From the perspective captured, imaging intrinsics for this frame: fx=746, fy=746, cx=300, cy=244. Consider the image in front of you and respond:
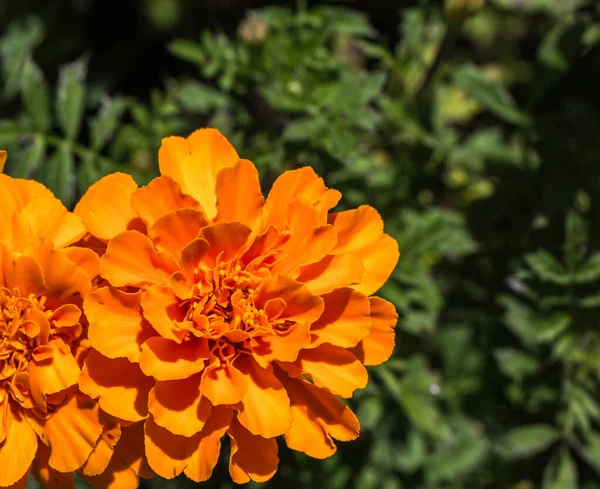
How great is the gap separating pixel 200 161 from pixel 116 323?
1.20 ft

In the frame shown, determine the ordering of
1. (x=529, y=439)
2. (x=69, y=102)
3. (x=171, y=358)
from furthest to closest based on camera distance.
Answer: (x=529, y=439) → (x=69, y=102) → (x=171, y=358)

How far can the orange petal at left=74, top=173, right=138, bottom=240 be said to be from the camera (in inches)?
54.2

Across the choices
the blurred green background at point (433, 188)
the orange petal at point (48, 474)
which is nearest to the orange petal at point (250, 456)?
the orange petal at point (48, 474)

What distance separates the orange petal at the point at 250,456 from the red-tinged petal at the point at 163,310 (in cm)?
22

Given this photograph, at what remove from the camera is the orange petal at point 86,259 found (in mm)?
1364

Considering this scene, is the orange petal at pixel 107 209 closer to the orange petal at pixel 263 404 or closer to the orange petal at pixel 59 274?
Result: the orange petal at pixel 59 274

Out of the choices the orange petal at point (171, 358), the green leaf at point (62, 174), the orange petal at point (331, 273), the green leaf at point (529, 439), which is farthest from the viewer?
the green leaf at point (529, 439)

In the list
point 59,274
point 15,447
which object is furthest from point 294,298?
point 15,447

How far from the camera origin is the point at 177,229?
1.32 metres

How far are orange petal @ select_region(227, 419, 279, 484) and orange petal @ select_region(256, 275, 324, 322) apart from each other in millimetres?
236

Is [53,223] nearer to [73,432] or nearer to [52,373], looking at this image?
[52,373]

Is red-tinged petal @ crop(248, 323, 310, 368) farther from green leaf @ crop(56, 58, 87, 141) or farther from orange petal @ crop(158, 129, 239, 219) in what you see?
green leaf @ crop(56, 58, 87, 141)

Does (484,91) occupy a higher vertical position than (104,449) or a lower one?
higher

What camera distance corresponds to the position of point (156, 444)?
133 centimetres
